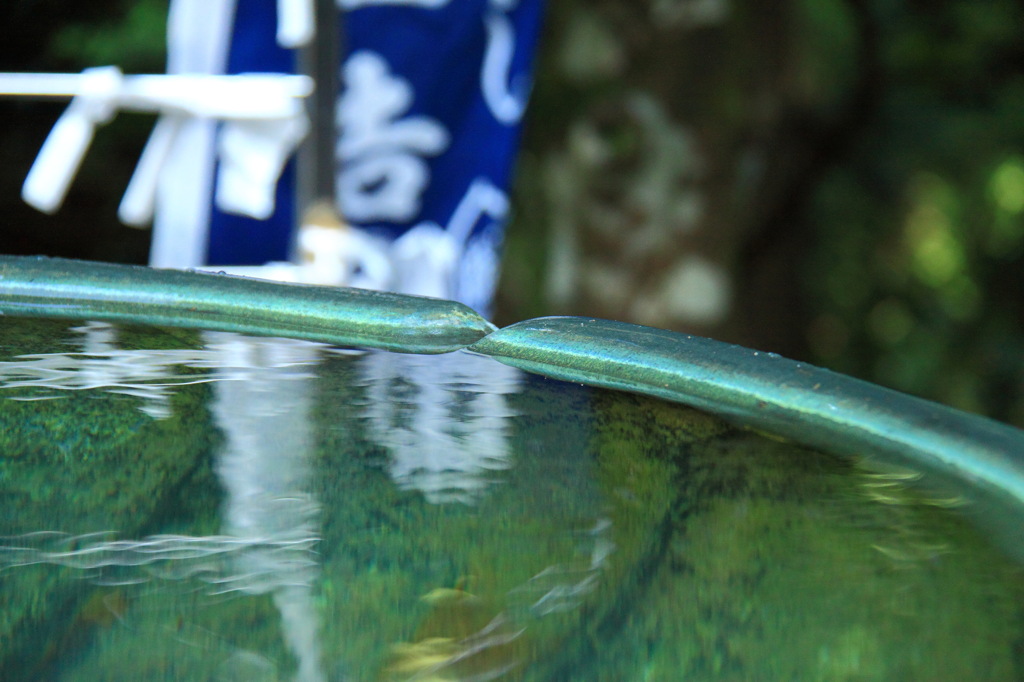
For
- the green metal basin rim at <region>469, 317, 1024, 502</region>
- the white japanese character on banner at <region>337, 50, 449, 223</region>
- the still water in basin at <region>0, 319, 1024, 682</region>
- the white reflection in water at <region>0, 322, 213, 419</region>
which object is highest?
the white japanese character on banner at <region>337, 50, 449, 223</region>

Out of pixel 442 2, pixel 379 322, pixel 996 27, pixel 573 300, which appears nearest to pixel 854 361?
pixel 996 27

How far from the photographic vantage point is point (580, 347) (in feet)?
1.27

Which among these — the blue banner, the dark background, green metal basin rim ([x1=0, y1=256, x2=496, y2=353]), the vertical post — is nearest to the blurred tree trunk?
the dark background

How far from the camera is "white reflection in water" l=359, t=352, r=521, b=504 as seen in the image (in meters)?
0.31

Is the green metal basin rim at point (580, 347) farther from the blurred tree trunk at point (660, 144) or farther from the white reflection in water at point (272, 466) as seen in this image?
the blurred tree trunk at point (660, 144)

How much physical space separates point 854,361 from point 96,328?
3820 mm

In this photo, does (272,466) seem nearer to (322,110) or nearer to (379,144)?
(322,110)

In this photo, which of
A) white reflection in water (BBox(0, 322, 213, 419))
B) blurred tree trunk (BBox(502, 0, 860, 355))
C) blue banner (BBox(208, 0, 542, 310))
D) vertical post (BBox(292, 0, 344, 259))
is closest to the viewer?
white reflection in water (BBox(0, 322, 213, 419))

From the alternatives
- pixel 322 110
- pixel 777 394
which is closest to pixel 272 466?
pixel 777 394

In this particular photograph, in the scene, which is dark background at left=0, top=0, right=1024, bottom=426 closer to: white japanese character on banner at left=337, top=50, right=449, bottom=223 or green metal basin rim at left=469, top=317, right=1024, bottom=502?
white japanese character on banner at left=337, top=50, right=449, bottom=223

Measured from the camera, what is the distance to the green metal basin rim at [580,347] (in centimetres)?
33

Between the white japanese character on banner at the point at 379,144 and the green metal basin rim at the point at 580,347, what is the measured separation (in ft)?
5.19

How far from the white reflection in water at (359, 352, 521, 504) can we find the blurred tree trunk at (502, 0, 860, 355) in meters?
2.22

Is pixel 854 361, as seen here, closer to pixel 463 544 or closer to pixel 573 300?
pixel 573 300
